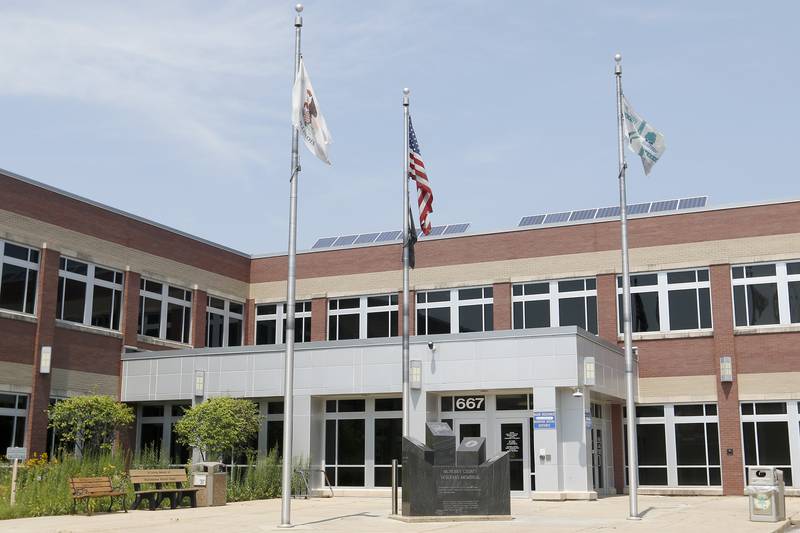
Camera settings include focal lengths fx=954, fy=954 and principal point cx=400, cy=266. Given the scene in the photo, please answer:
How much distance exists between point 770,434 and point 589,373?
846 cm

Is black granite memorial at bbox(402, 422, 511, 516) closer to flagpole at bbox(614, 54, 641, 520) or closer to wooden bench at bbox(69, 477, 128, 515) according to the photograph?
flagpole at bbox(614, 54, 641, 520)

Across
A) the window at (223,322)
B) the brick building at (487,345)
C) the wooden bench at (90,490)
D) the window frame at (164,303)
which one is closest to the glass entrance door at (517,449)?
the brick building at (487,345)

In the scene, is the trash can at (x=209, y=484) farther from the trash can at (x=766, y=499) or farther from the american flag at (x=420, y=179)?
the trash can at (x=766, y=499)

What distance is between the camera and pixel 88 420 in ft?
98.5

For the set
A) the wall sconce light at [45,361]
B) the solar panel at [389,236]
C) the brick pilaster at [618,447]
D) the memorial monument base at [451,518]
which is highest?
the solar panel at [389,236]

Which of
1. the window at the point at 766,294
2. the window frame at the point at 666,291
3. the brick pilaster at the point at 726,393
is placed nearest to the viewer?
the brick pilaster at the point at 726,393

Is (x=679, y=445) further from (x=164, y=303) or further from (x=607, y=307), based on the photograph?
(x=164, y=303)

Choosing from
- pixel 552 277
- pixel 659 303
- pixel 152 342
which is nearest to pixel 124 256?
pixel 152 342

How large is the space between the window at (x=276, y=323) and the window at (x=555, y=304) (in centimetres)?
939

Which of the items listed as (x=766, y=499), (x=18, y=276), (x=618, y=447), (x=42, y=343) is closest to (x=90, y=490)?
(x=42, y=343)

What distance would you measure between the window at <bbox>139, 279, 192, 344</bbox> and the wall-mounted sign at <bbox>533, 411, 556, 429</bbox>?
16.1 m

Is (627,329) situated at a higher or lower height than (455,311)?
lower

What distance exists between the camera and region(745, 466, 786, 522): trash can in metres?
20.8

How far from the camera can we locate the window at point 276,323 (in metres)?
40.8
